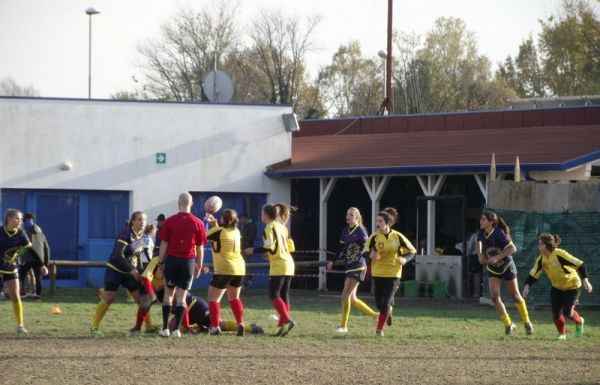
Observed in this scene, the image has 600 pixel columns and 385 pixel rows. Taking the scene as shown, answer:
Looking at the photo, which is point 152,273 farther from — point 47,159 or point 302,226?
point 302,226

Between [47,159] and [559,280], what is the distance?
14.9 meters

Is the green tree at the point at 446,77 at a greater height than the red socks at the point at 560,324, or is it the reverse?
the green tree at the point at 446,77

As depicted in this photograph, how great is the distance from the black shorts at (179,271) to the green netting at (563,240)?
944cm

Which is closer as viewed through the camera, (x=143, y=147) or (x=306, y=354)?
(x=306, y=354)

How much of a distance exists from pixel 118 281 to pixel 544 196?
1076 cm

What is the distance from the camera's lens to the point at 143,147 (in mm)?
28391

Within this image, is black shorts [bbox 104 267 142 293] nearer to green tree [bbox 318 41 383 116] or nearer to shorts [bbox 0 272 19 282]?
shorts [bbox 0 272 19 282]

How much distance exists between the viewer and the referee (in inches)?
590

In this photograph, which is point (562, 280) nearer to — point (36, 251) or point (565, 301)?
point (565, 301)

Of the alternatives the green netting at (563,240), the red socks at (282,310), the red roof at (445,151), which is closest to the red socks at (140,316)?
the red socks at (282,310)

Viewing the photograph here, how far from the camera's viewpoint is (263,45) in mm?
57594

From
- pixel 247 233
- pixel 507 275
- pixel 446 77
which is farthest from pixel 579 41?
pixel 507 275

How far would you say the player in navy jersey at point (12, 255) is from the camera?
15820 mm

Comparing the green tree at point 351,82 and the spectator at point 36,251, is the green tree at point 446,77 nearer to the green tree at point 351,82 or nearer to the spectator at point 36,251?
the green tree at point 351,82
